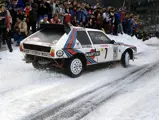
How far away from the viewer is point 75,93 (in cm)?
689

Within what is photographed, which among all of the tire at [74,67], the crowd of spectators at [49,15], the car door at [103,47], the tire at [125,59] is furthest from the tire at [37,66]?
the tire at [125,59]

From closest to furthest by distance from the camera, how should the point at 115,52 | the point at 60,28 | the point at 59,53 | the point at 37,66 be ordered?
the point at 59,53 < the point at 60,28 < the point at 37,66 < the point at 115,52

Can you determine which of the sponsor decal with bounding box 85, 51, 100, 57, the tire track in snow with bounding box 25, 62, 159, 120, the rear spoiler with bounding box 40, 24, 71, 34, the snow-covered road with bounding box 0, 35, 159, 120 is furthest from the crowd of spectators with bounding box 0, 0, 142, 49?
the tire track in snow with bounding box 25, 62, 159, 120

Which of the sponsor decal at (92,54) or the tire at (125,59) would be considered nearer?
the sponsor decal at (92,54)

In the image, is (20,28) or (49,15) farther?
(49,15)

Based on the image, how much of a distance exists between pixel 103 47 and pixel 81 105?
396cm

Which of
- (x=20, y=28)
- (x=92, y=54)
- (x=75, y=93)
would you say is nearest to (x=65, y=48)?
(x=92, y=54)

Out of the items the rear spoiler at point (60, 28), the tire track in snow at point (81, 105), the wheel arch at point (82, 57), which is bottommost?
the tire track in snow at point (81, 105)

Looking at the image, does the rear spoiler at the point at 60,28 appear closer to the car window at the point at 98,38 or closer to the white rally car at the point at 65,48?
the white rally car at the point at 65,48

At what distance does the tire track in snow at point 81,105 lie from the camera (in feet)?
17.5

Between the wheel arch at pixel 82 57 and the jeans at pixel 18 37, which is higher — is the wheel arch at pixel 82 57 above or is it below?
below

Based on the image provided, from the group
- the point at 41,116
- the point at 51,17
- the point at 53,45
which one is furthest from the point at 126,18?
the point at 41,116

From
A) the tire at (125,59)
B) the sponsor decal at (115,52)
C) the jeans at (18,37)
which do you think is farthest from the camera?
the jeans at (18,37)

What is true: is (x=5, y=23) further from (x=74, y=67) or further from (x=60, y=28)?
(x=74, y=67)
